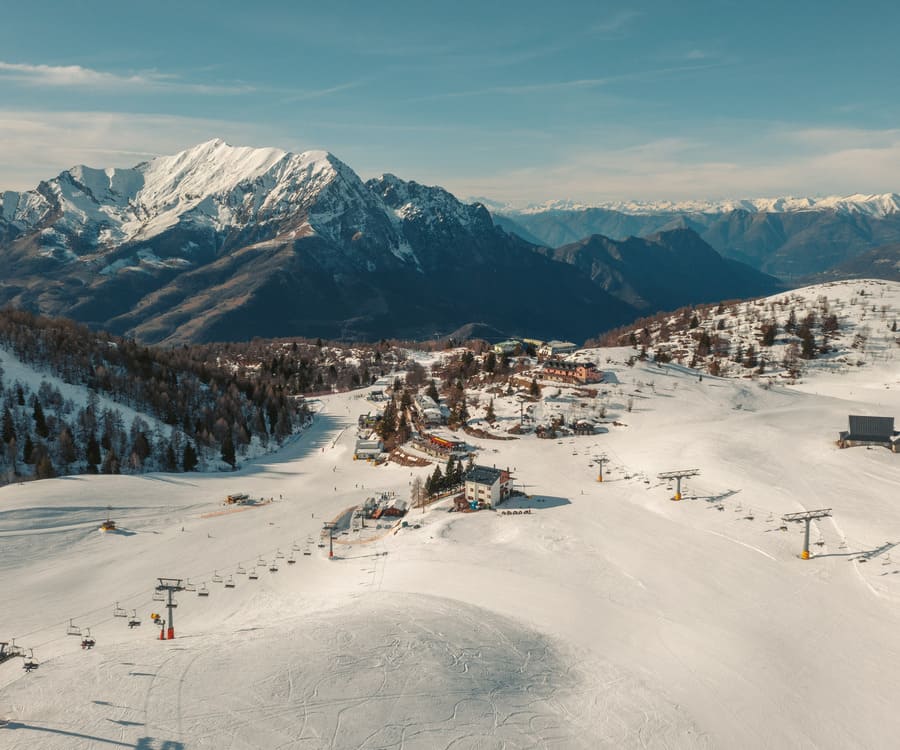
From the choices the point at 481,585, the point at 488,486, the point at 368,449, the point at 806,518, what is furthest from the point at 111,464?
the point at 806,518

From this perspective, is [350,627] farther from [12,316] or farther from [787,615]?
[12,316]

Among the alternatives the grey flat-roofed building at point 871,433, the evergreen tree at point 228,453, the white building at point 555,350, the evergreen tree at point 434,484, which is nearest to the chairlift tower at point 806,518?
the grey flat-roofed building at point 871,433

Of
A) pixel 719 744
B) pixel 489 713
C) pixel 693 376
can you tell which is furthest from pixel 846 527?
pixel 693 376

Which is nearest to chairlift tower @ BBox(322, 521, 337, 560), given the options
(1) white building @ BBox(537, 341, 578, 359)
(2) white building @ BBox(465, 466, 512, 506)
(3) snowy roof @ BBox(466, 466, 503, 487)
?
(2) white building @ BBox(465, 466, 512, 506)

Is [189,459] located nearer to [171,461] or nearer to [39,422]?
[171,461]

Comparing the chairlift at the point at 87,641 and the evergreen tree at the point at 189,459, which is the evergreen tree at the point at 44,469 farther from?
the chairlift at the point at 87,641
